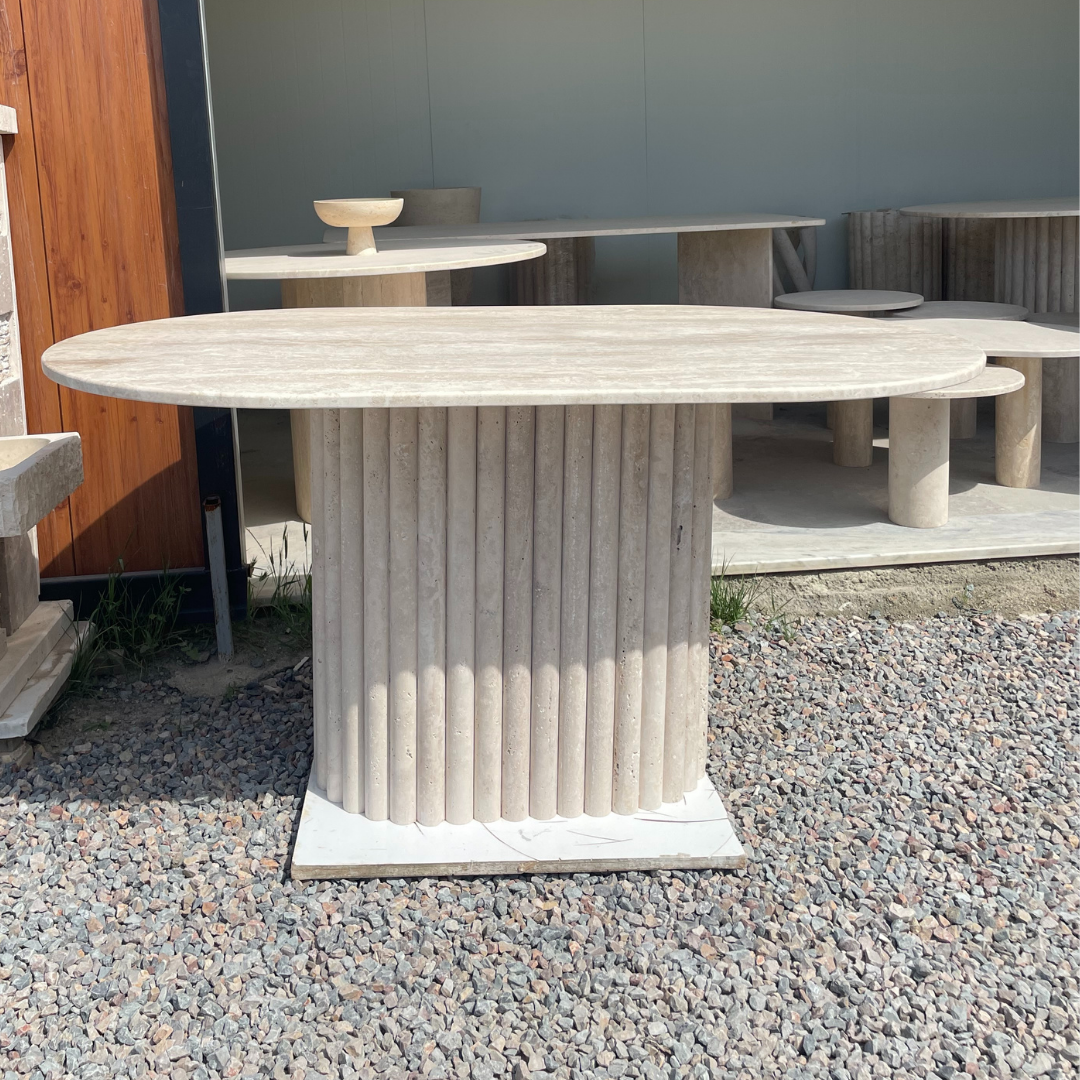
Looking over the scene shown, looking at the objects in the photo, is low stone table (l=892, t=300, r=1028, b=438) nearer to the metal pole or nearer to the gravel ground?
the gravel ground

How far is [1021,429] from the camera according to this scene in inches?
157

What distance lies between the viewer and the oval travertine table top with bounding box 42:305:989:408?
1.58 m

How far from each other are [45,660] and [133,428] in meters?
0.66

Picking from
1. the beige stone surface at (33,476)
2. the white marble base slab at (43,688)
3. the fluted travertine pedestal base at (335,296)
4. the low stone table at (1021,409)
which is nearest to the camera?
the beige stone surface at (33,476)

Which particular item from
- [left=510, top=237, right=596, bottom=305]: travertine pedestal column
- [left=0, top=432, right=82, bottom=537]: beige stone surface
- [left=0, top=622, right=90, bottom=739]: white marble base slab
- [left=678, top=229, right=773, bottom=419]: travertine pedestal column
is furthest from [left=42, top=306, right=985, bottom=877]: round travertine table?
[left=510, top=237, right=596, bottom=305]: travertine pedestal column

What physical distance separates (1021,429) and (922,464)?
2.08 feet

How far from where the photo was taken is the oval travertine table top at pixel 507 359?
158cm

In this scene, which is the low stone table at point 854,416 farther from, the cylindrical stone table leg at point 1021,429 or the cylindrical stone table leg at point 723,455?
the cylindrical stone table leg at point 723,455

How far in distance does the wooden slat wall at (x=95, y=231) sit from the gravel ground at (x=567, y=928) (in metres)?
0.64

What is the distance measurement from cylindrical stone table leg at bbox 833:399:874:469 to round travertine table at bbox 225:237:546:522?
4.46 ft

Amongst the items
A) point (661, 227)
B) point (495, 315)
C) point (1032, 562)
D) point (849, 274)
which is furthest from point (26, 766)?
point (849, 274)

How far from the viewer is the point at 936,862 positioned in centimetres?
218

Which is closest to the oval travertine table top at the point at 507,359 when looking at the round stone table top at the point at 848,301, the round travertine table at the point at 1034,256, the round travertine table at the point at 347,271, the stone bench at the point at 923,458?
the round travertine table at the point at 347,271

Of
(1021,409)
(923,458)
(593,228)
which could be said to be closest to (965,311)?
(1021,409)
